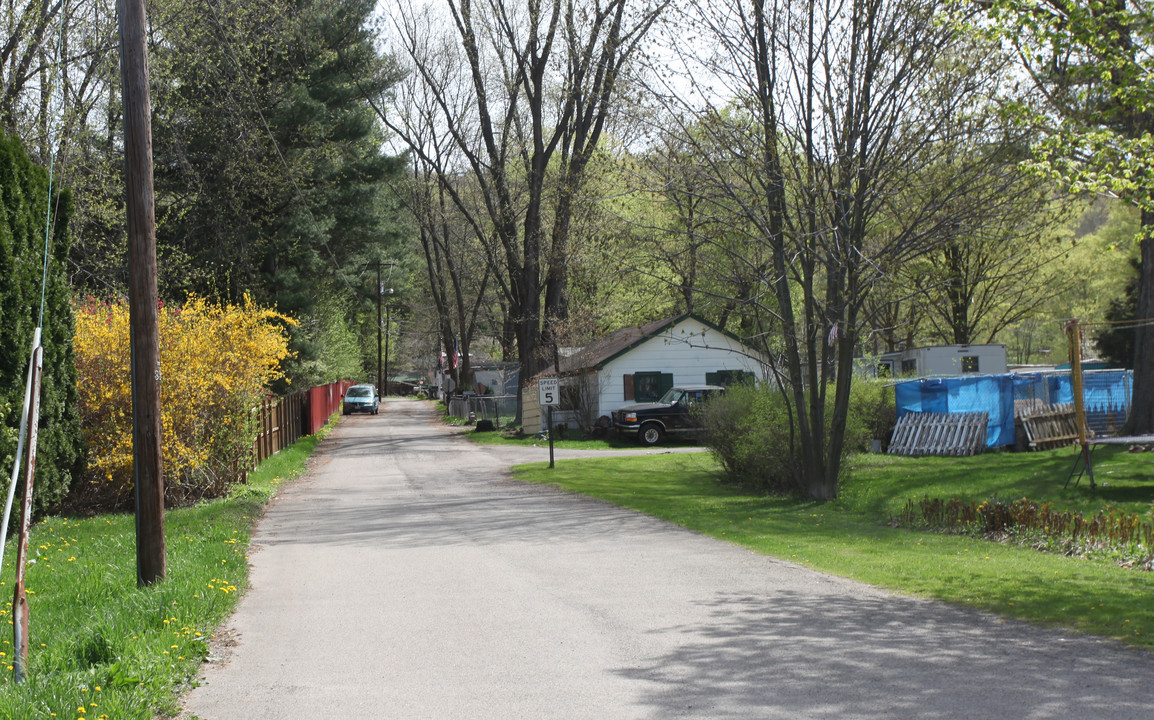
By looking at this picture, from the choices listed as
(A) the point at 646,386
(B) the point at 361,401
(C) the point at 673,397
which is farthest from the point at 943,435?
(B) the point at 361,401

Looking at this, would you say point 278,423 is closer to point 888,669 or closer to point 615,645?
point 615,645

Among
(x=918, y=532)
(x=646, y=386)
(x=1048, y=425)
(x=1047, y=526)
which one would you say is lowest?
(x=918, y=532)

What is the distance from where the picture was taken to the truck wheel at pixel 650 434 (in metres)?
31.7

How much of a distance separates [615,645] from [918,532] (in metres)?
7.95

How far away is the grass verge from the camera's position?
5.53 meters

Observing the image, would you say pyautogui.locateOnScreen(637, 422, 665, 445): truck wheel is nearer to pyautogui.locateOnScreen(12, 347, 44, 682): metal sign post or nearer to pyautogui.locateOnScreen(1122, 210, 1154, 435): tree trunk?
pyautogui.locateOnScreen(1122, 210, 1154, 435): tree trunk

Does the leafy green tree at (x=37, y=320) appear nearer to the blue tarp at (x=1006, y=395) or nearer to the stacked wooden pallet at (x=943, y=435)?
the stacked wooden pallet at (x=943, y=435)

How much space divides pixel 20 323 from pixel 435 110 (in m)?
31.5

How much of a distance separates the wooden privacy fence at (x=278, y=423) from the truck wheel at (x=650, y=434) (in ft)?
37.0

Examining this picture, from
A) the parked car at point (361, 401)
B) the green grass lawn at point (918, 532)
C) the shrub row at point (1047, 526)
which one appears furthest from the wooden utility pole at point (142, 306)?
the parked car at point (361, 401)

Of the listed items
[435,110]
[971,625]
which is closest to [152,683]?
[971,625]

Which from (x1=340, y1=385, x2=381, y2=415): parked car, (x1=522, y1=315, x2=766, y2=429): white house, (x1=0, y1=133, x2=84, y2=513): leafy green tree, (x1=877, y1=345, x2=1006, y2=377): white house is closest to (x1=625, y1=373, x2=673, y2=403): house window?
(x1=522, y1=315, x2=766, y2=429): white house

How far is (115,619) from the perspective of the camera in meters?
7.21

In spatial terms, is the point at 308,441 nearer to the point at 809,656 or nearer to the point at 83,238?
the point at 83,238
